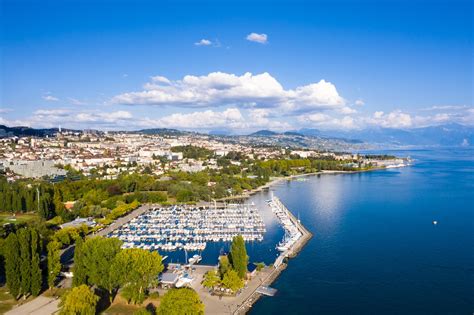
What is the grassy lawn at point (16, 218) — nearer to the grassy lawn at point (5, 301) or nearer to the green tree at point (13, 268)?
the grassy lawn at point (5, 301)

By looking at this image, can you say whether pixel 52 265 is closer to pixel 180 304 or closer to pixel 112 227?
pixel 180 304

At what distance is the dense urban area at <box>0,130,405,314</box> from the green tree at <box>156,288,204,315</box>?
28mm

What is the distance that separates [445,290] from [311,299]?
4924 millimetres

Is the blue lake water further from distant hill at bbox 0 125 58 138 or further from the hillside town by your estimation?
distant hill at bbox 0 125 58 138

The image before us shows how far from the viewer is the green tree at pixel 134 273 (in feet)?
38.2

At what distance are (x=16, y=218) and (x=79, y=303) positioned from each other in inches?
636

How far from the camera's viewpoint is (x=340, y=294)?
13258 millimetres

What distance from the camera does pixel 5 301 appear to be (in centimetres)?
1173

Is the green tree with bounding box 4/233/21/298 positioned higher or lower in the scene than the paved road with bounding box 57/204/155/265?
higher

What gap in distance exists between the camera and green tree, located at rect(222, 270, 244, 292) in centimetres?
1234

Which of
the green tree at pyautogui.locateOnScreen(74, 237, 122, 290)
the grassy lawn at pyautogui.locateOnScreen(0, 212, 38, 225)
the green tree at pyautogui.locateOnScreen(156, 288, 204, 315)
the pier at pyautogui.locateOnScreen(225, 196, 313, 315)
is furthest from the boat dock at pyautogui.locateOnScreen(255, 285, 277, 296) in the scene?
the grassy lawn at pyautogui.locateOnScreen(0, 212, 38, 225)

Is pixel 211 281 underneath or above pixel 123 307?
above

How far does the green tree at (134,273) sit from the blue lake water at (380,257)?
3.50 m

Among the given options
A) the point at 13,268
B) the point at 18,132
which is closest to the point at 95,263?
the point at 13,268
